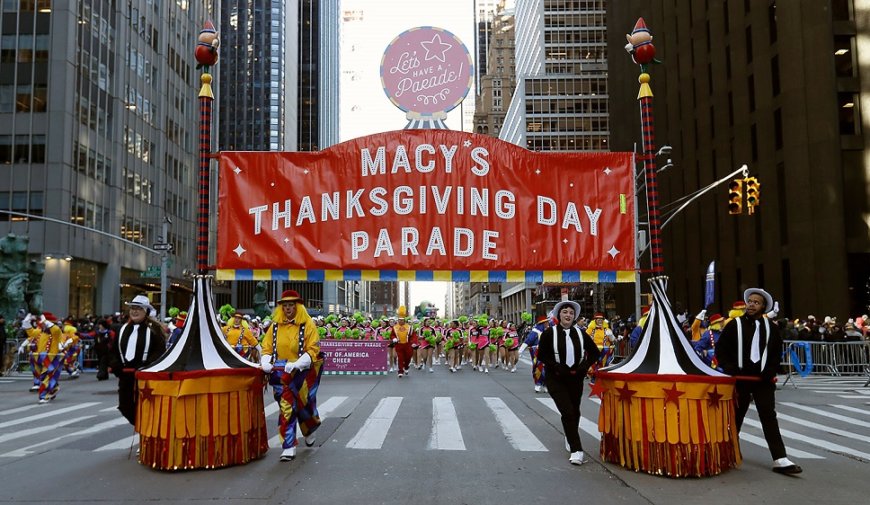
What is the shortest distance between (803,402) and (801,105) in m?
23.0

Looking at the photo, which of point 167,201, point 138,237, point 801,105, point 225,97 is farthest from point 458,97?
point 225,97

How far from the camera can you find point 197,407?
7227 mm

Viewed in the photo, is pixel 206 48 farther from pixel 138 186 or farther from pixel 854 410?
pixel 138 186

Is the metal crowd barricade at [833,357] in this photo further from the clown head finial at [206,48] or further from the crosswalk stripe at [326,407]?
the clown head finial at [206,48]

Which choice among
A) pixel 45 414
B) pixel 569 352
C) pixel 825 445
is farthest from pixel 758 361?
pixel 45 414

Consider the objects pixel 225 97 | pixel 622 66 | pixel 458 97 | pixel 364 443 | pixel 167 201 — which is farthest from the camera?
pixel 225 97

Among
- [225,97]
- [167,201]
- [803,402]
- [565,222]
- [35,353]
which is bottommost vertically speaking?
[803,402]

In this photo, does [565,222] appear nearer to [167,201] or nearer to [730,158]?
[730,158]

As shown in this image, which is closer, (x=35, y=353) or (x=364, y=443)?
(x=364, y=443)

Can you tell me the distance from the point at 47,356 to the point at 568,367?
12.4 meters

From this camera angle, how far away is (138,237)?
48000 millimetres

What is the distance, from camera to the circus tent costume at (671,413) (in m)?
6.93

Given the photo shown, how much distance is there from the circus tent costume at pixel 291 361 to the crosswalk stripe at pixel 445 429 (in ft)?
6.09

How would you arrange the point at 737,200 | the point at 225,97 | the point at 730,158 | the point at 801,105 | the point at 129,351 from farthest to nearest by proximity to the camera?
1. the point at 225,97
2. the point at 730,158
3. the point at 801,105
4. the point at 737,200
5. the point at 129,351
